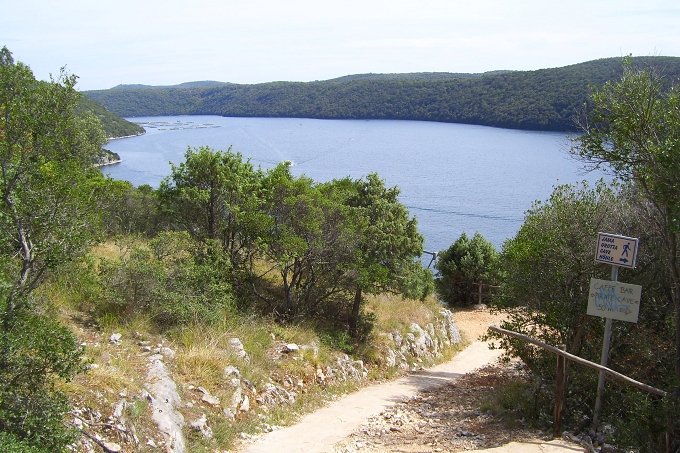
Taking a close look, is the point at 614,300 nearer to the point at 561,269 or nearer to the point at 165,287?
the point at 561,269

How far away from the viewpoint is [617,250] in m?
7.45

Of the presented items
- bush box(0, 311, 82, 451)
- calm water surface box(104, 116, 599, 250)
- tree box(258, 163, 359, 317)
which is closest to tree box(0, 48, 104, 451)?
bush box(0, 311, 82, 451)

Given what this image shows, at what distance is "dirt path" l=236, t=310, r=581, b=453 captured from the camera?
849 centimetres

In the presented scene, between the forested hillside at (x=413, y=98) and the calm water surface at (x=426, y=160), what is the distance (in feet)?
10.7

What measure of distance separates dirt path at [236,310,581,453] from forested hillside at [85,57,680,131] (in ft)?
118

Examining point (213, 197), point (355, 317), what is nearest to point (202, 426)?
point (355, 317)

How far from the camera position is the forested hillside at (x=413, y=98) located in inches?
3322

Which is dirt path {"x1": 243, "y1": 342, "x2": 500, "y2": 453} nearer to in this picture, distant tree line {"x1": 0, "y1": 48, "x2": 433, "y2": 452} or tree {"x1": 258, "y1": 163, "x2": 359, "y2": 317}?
distant tree line {"x1": 0, "y1": 48, "x2": 433, "y2": 452}

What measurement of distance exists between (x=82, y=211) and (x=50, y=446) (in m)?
2.50

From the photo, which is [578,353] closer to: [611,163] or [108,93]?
[611,163]

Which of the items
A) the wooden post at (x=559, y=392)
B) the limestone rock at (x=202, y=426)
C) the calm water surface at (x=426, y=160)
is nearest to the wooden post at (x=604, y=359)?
the wooden post at (x=559, y=392)

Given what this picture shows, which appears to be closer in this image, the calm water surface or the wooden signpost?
the wooden signpost

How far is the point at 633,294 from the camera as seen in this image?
756cm

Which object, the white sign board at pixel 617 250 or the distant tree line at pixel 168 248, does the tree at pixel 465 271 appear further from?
the white sign board at pixel 617 250
